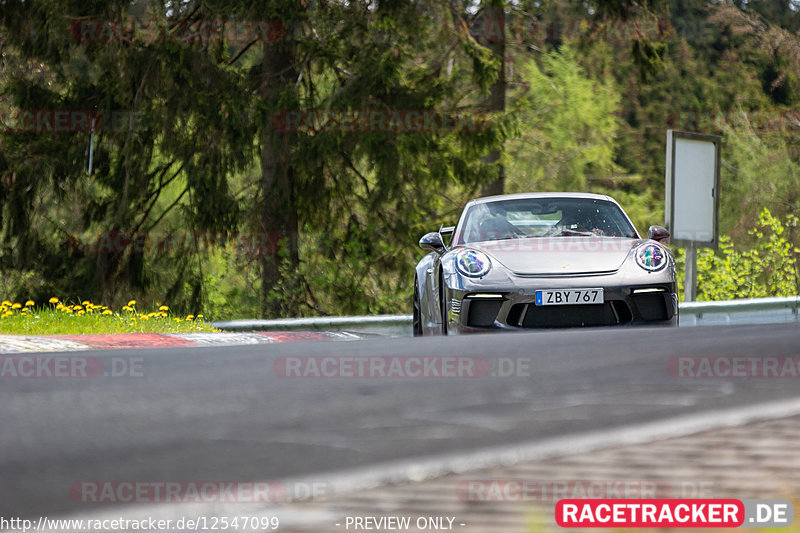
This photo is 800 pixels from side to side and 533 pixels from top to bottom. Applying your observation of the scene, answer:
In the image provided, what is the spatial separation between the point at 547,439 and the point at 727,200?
40.2 meters

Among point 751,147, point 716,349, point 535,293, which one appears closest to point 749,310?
point 535,293

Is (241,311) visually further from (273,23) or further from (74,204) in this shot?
(273,23)

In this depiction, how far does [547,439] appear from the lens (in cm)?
422

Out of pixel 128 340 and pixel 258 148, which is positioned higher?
pixel 258 148

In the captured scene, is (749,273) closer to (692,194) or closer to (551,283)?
(692,194)

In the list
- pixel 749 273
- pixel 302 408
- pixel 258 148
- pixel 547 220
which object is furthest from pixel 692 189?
pixel 302 408

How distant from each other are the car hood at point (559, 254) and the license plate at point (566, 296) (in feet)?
0.50

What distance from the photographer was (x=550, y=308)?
830 cm

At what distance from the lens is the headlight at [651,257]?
855 centimetres

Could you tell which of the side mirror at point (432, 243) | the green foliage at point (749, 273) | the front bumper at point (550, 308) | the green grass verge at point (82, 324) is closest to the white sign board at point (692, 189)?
A: the green foliage at point (749, 273)

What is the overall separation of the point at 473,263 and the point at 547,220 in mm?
1737

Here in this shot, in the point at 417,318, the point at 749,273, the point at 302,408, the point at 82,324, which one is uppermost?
the point at 302,408

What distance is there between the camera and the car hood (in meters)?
8.39

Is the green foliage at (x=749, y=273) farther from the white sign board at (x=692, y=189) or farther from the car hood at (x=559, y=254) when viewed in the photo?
the car hood at (x=559, y=254)
